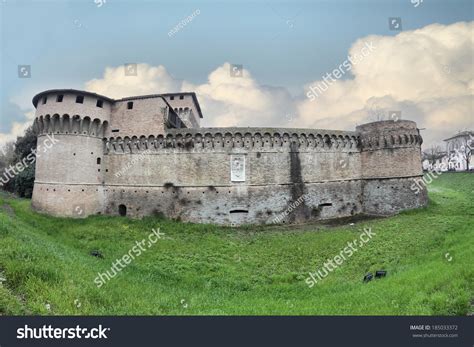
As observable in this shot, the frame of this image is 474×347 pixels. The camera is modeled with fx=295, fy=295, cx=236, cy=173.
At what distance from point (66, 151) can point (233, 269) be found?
1765cm

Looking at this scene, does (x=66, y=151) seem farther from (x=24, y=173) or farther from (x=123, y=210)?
(x=24, y=173)

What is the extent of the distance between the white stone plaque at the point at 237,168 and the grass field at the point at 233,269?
430 centimetres

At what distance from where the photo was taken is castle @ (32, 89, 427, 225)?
23.5 m

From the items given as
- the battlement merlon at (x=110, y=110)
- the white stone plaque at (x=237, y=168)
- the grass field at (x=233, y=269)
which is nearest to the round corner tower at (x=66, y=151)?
the battlement merlon at (x=110, y=110)

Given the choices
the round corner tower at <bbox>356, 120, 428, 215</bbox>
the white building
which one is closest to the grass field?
the round corner tower at <bbox>356, 120, 428, 215</bbox>

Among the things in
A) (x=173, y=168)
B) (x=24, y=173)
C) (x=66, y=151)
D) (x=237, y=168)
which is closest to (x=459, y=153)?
(x=237, y=168)

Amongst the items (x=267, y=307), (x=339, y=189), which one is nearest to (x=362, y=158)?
(x=339, y=189)

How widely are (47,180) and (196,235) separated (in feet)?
42.8

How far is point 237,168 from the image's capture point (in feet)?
80.4

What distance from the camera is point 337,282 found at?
1149 cm

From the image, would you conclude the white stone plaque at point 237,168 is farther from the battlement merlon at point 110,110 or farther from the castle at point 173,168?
the battlement merlon at point 110,110

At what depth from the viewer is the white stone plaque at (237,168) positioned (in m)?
24.4

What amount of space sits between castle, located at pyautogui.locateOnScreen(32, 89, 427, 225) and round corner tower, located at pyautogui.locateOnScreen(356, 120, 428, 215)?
12cm
